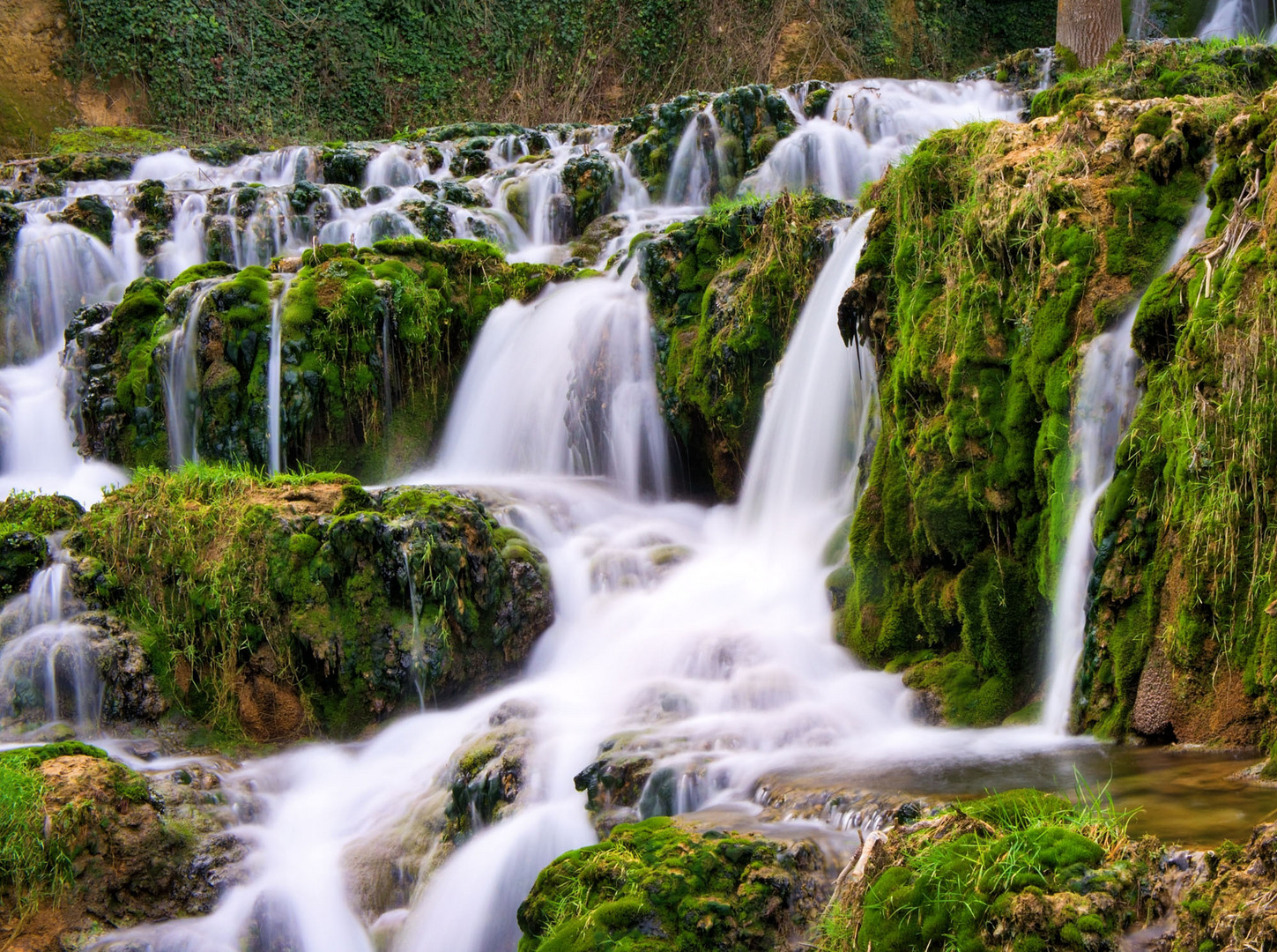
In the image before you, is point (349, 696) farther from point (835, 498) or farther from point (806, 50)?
point (806, 50)

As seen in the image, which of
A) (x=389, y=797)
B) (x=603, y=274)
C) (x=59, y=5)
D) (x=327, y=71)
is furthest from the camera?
(x=327, y=71)

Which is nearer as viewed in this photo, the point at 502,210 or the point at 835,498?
the point at 835,498

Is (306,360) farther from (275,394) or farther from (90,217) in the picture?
(90,217)

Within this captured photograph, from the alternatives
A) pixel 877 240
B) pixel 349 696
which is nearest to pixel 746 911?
pixel 349 696

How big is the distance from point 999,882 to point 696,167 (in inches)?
488

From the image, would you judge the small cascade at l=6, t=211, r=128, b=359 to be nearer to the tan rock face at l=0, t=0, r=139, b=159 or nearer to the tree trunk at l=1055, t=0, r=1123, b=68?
the tan rock face at l=0, t=0, r=139, b=159

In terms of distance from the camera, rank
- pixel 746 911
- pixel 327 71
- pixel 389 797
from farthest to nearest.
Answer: pixel 327 71 → pixel 389 797 → pixel 746 911

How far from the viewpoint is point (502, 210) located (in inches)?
561

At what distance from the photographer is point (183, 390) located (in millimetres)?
9609

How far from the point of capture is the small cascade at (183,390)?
955 centimetres

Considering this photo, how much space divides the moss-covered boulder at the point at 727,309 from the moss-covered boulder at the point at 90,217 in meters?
7.68

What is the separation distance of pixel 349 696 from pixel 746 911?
3.91m

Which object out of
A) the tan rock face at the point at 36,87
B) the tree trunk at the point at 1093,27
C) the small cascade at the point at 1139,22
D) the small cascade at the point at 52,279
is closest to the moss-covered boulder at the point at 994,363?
the tree trunk at the point at 1093,27

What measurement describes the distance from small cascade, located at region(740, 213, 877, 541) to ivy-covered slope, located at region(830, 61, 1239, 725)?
75cm
